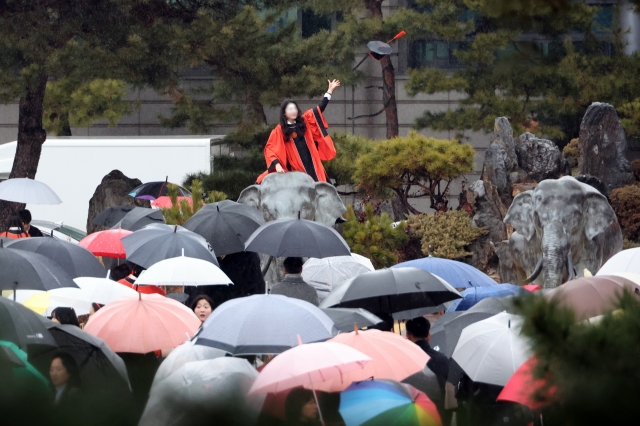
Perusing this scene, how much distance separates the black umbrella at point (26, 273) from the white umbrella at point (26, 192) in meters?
7.21

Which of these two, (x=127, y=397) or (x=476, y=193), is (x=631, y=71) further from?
(x=127, y=397)

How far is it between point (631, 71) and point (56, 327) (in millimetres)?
15411

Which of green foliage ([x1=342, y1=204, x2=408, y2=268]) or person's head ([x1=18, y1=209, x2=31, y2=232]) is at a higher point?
person's head ([x1=18, y1=209, x2=31, y2=232])

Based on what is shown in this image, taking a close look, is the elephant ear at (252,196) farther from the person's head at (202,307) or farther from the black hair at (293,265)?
the person's head at (202,307)

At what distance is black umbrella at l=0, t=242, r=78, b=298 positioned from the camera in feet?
20.8

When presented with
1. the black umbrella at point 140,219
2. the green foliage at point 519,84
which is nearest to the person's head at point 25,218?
the black umbrella at point 140,219

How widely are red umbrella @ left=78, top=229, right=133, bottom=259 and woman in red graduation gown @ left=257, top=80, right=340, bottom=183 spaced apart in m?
2.01

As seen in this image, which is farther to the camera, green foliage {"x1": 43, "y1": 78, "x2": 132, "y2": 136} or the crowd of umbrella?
green foliage {"x1": 43, "y1": 78, "x2": 132, "y2": 136}

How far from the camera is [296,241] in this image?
855 cm

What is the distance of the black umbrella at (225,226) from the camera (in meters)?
9.48

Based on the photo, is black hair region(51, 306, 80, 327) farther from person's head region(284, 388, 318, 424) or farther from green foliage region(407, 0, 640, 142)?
green foliage region(407, 0, 640, 142)

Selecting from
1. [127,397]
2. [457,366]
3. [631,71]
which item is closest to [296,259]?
[457,366]

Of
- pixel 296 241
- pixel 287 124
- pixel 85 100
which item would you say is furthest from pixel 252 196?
pixel 85 100

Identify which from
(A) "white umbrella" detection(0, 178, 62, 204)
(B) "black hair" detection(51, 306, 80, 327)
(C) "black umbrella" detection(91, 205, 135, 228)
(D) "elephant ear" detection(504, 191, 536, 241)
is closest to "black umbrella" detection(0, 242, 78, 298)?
(B) "black hair" detection(51, 306, 80, 327)
